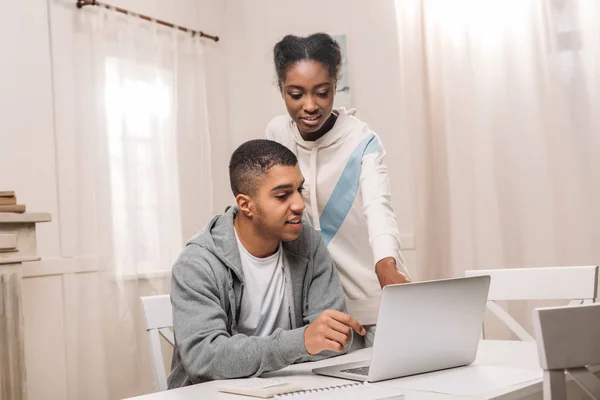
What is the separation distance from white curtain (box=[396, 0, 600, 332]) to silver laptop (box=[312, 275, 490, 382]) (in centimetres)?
190

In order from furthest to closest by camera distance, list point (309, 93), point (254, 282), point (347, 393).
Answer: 1. point (309, 93)
2. point (254, 282)
3. point (347, 393)

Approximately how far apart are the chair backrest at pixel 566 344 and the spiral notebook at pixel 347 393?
0.93ft

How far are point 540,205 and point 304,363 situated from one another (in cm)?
194

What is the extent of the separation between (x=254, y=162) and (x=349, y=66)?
2.28m

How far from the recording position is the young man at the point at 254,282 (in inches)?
56.9

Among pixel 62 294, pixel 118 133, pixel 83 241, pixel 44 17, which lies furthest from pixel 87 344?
pixel 44 17

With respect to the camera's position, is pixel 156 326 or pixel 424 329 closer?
pixel 424 329

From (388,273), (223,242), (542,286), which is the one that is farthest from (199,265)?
(542,286)

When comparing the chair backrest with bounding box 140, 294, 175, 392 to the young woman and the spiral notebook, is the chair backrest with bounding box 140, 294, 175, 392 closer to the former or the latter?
the young woman

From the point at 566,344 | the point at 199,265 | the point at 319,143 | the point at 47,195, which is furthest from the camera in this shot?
the point at 47,195

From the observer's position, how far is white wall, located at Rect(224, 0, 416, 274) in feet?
12.2

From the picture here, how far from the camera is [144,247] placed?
11.6 ft

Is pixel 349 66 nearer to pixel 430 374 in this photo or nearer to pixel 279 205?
pixel 279 205

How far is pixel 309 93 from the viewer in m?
1.90
